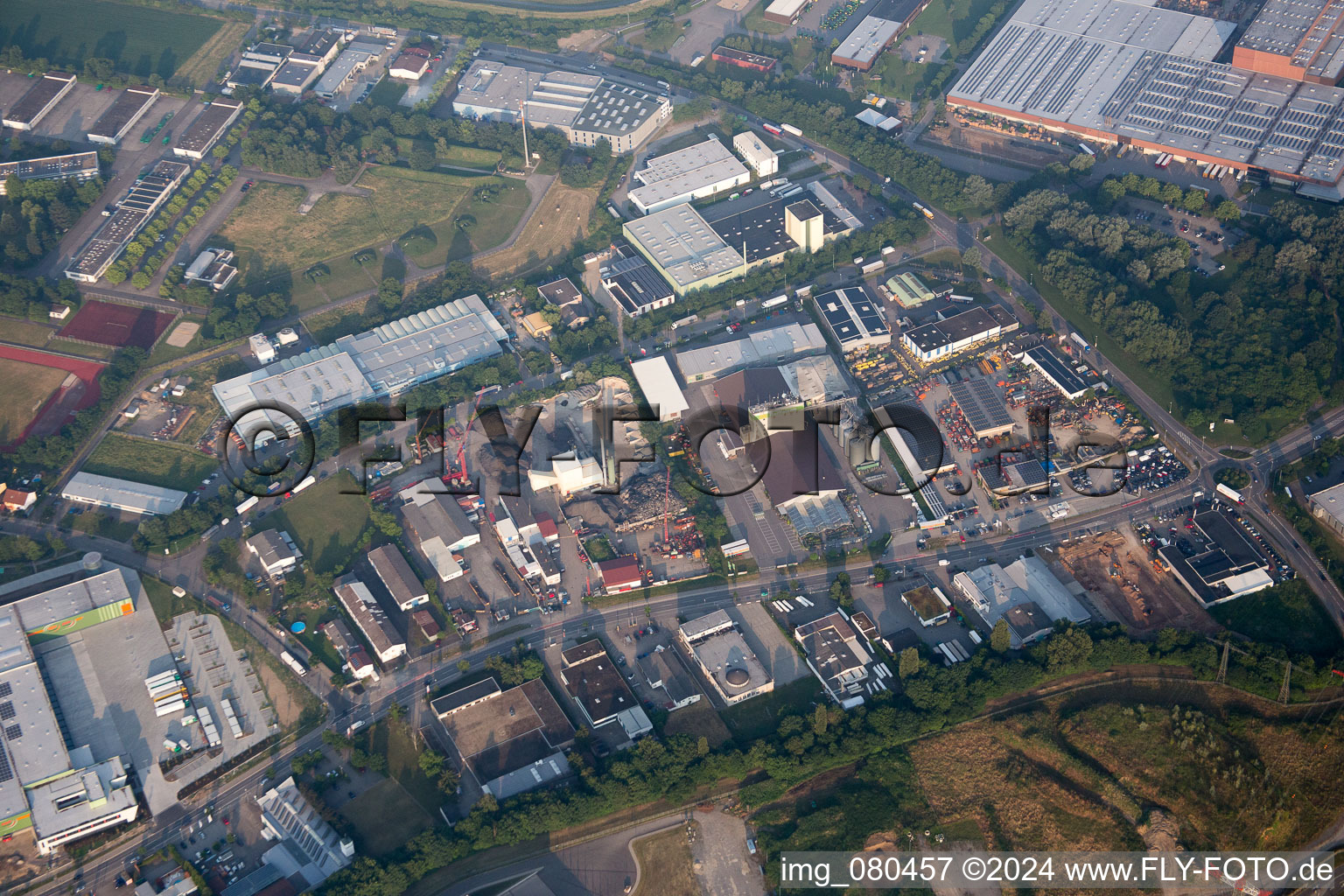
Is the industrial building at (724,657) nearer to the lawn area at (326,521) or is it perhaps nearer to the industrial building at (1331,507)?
the lawn area at (326,521)

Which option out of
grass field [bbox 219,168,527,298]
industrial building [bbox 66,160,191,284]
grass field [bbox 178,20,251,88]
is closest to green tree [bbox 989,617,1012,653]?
grass field [bbox 219,168,527,298]

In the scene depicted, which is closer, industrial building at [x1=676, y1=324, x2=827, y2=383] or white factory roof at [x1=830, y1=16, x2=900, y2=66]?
industrial building at [x1=676, y1=324, x2=827, y2=383]

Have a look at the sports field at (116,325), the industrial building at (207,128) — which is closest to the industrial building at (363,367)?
the sports field at (116,325)

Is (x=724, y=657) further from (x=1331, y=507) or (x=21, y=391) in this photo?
(x=21, y=391)

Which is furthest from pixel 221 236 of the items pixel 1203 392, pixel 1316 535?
pixel 1316 535

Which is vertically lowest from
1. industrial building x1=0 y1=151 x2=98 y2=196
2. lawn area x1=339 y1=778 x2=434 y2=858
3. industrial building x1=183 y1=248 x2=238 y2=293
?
lawn area x1=339 y1=778 x2=434 y2=858

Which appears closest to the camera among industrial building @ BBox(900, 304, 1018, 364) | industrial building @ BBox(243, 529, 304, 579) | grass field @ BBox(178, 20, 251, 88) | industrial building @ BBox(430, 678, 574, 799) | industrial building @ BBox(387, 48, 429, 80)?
industrial building @ BBox(430, 678, 574, 799)

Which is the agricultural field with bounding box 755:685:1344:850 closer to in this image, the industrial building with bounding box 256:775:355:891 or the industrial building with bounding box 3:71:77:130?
the industrial building with bounding box 256:775:355:891

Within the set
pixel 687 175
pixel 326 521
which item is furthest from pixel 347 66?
pixel 326 521
